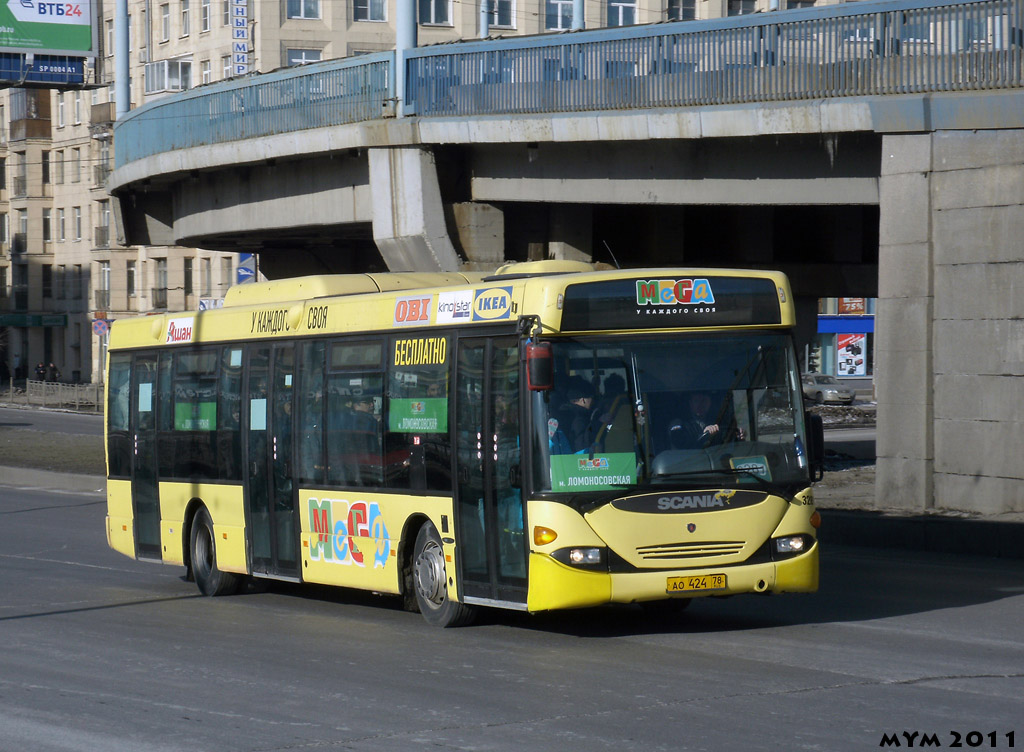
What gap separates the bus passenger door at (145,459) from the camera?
15758 mm

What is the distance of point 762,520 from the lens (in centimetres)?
1056

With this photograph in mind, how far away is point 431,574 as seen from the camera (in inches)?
457

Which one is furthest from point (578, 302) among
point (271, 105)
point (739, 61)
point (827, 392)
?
point (827, 392)

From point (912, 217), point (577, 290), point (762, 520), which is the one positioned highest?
point (912, 217)

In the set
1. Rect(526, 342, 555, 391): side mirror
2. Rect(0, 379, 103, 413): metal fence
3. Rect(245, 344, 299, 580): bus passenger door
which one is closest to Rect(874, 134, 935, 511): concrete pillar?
Rect(245, 344, 299, 580): bus passenger door

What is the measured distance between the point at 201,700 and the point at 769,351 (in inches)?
183

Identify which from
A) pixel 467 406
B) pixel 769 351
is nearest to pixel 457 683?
pixel 467 406

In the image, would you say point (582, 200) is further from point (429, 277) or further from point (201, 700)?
point (201, 700)

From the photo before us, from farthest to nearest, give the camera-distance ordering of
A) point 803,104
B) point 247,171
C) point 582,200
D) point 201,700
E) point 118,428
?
point 247,171 < point 582,200 < point 803,104 < point 118,428 < point 201,700

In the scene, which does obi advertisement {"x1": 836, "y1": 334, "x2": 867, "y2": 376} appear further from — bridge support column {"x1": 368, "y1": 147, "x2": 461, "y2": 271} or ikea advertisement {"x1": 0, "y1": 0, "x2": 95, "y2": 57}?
bridge support column {"x1": 368, "y1": 147, "x2": 461, "y2": 271}

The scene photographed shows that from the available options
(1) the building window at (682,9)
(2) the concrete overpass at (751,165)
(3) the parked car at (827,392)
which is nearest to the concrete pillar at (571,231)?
(2) the concrete overpass at (751,165)

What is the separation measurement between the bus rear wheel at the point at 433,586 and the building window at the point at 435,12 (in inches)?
2187

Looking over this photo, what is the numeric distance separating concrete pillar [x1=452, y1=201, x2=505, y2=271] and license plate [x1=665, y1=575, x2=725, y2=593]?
12.6 meters

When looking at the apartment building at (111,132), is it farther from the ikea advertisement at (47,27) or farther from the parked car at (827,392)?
the parked car at (827,392)
